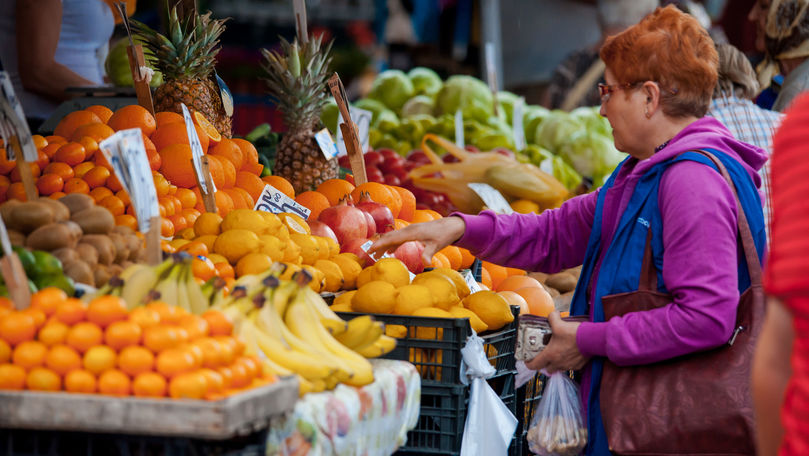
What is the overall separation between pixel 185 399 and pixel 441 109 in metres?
4.99

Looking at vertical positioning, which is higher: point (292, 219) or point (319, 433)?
point (292, 219)

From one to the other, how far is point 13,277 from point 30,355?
221 mm

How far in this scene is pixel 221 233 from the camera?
2.60m

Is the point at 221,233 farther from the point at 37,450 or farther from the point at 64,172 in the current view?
the point at 37,450

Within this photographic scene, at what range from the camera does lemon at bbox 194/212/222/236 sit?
8.56 feet

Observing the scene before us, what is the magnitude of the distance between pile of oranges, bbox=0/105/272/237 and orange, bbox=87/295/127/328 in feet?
2.52

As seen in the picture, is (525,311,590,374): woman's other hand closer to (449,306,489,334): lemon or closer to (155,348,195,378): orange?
(449,306,489,334): lemon

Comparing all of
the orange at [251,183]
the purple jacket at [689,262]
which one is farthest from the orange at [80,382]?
the orange at [251,183]

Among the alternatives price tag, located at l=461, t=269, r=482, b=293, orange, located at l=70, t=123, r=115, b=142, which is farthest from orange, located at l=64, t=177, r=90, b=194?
price tag, located at l=461, t=269, r=482, b=293

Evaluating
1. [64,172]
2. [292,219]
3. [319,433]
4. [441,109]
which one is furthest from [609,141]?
[319,433]

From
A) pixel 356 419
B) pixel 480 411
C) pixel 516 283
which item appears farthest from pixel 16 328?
pixel 516 283

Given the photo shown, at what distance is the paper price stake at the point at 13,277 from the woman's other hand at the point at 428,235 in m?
1.13

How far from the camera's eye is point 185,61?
336 centimetres

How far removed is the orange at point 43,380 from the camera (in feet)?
5.07
